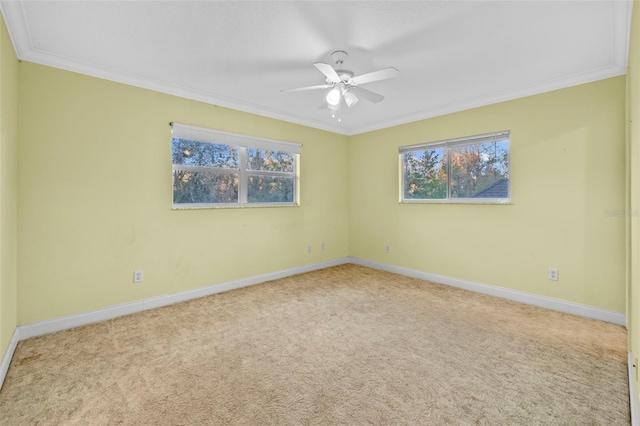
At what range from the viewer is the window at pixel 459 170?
3588 mm

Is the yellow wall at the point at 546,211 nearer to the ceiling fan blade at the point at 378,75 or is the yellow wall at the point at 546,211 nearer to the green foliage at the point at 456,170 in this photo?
the green foliage at the point at 456,170

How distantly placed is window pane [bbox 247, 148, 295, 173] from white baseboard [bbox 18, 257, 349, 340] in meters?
1.57

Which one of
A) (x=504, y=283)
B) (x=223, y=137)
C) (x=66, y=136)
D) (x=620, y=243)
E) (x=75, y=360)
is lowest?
(x=75, y=360)

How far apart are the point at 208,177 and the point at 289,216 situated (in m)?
1.36

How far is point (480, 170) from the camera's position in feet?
12.4

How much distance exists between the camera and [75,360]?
2170 mm

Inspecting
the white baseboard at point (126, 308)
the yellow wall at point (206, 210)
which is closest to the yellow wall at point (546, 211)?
the yellow wall at point (206, 210)

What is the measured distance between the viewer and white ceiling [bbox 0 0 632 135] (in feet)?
6.41

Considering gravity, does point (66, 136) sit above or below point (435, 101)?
below

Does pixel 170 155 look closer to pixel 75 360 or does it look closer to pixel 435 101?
pixel 75 360

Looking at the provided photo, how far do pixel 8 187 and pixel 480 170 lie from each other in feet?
15.5

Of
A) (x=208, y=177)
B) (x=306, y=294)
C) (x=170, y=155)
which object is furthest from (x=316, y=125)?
(x=306, y=294)

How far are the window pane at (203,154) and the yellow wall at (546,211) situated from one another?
2675 mm

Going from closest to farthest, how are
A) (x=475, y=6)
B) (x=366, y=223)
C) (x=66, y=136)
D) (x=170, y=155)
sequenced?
1. (x=475, y=6)
2. (x=66, y=136)
3. (x=170, y=155)
4. (x=366, y=223)
